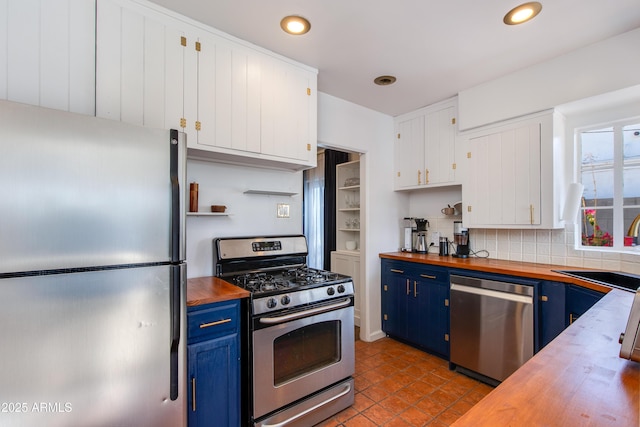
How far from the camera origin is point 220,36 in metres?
2.02

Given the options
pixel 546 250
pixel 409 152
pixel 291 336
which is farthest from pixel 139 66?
pixel 546 250

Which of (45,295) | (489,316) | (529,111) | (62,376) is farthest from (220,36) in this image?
(489,316)

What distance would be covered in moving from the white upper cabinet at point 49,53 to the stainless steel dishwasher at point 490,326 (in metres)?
3.02

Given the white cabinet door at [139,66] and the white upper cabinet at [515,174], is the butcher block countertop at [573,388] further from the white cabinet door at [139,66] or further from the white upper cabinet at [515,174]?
the white cabinet door at [139,66]

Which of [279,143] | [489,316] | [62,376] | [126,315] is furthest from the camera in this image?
[489,316]

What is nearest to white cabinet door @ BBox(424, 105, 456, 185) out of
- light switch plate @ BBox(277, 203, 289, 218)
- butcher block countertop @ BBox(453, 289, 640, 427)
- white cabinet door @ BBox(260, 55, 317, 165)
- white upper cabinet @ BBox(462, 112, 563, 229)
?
white upper cabinet @ BBox(462, 112, 563, 229)

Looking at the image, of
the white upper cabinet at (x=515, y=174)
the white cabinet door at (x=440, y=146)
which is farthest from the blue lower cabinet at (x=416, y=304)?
the white cabinet door at (x=440, y=146)

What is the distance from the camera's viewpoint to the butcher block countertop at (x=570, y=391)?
661mm

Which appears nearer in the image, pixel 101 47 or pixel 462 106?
pixel 101 47

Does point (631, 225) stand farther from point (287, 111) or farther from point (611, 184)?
point (287, 111)

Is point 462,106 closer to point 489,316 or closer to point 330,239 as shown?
point 489,316

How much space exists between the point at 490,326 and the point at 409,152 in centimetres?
200

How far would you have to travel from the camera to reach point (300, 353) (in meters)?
1.95

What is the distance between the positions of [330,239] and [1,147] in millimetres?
3869
